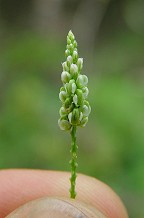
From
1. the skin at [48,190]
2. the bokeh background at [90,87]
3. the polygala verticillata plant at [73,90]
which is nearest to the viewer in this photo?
the polygala verticillata plant at [73,90]

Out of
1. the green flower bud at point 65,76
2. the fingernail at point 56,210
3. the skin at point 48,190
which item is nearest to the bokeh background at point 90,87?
the skin at point 48,190

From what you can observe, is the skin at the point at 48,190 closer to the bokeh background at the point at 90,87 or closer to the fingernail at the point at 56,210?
the fingernail at the point at 56,210

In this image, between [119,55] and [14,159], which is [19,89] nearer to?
[14,159]

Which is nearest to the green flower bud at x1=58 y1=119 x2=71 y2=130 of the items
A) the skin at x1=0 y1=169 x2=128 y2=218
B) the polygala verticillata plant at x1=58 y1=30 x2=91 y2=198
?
the polygala verticillata plant at x1=58 y1=30 x2=91 y2=198

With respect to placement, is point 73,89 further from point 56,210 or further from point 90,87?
point 90,87

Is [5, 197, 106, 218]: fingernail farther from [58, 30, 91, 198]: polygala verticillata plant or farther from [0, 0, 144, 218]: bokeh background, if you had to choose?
[0, 0, 144, 218]: bokeh background

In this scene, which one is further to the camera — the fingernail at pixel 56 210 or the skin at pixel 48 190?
the skin at pixel 48 190
